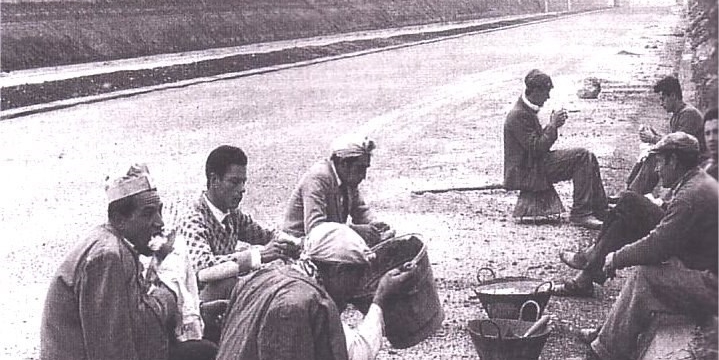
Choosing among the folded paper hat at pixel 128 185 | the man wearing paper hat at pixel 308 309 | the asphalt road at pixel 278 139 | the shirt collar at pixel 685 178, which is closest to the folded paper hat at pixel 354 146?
the asphalt road at pixel 278 139

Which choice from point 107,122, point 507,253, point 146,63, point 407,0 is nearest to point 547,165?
point 507,253

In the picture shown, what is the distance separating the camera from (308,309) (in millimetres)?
3729

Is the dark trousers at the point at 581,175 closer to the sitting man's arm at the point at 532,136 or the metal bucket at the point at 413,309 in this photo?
the sitting man's arm at the point at 532,136

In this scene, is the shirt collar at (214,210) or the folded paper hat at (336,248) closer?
the folded paper hat at (336,248)

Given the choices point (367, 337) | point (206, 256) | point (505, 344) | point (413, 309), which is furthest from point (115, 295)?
point (505, 344)

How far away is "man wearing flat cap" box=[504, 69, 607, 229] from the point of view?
9.46 meters

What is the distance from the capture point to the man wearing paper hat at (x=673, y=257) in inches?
190

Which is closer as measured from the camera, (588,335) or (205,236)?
(205,236)

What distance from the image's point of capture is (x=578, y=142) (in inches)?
579

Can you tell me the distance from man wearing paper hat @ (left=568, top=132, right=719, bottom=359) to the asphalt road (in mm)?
1255

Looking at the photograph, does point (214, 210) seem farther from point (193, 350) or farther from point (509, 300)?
point (509, 300)

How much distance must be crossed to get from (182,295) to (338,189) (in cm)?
201

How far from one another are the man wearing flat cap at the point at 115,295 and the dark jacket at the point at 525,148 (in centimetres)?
552

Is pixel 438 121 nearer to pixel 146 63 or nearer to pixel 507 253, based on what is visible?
pixel 507 253
